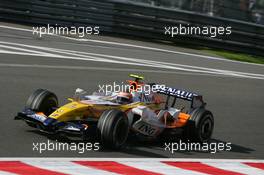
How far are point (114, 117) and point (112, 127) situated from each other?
0.12 metres

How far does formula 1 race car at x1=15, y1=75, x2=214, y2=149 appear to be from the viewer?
804 centimetres

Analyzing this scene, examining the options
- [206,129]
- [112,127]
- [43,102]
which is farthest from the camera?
[206,129]

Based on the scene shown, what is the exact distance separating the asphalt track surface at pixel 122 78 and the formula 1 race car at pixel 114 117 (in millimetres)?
229

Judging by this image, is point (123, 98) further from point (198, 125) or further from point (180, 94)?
point (198, 125)

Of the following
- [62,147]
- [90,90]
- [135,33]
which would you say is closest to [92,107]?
[62,147]

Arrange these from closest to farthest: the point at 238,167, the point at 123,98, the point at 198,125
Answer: the point at 238,167
the point at 123,98
the point at 198,125

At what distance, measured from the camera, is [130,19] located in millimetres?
22641

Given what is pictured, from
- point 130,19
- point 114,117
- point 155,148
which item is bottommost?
point 155,148

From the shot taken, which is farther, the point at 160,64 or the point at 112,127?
the point at 160,64

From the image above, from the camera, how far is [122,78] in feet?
47.0

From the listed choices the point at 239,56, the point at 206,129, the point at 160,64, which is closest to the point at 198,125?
the point at 206,129

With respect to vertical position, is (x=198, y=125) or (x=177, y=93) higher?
(x=177, y=93)

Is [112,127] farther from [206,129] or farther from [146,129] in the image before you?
[206,129]

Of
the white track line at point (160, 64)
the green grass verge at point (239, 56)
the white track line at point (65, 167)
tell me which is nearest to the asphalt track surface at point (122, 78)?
the white track line at point (160, 64)
